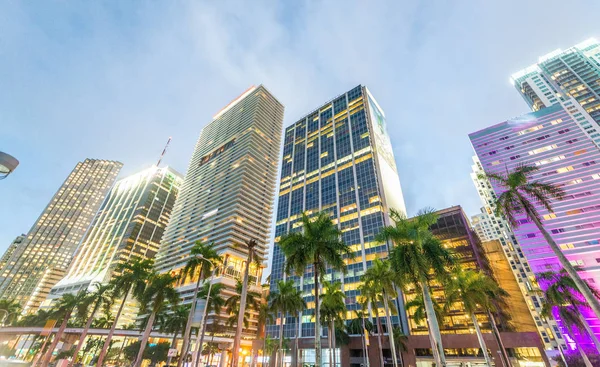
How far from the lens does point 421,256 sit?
76.8 feet

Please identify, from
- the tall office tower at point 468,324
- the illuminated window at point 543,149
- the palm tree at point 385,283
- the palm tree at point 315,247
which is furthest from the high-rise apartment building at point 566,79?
the palm tree at point 315,247

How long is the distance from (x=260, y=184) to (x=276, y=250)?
54702 millimetres

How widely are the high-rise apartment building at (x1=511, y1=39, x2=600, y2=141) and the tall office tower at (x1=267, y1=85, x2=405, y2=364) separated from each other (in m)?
97.8

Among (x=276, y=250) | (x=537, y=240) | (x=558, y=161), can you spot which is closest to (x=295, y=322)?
(x=276, y=250)

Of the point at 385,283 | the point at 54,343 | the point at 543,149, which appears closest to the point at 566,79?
the point at 543,149

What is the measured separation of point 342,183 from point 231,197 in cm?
6488

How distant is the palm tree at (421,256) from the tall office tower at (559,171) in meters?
80.6

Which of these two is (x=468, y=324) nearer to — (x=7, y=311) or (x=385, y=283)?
(x=385, y=283)

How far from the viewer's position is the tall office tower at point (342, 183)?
8581 cm

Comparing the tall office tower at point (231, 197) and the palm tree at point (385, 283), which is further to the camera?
the tall office tower at point (231, 197)

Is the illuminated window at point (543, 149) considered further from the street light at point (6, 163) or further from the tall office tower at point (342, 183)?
the street light at point (6, 163)

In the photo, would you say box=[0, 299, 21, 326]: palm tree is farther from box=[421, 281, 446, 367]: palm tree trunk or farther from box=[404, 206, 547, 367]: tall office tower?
box=[404, 206, 547, 367]: tall office tower

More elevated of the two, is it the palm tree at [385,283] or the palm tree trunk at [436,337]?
the palm tree at [385,283]

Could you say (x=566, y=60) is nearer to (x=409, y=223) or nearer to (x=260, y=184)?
(x=260, y=184)
